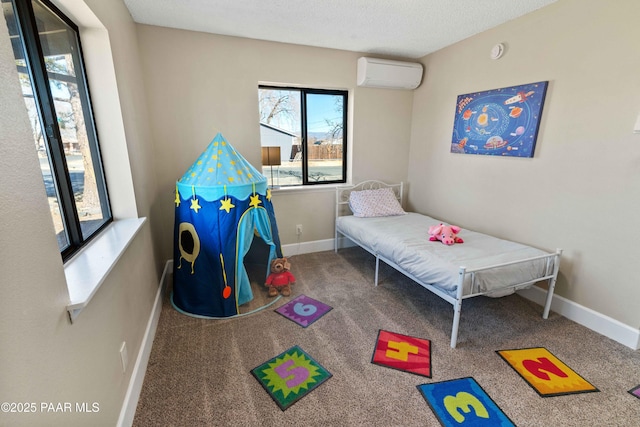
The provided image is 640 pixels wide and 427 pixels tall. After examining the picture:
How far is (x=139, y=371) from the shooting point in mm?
1690

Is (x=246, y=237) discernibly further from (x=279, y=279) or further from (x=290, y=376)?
(x=290, y=376)

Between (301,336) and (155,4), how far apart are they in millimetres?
2822

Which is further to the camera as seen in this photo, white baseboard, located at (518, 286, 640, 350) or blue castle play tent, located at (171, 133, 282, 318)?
blue castle play tent, located at (171, 133, 282, 318)

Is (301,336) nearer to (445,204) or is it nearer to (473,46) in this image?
(445,204)

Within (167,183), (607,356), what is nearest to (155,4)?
(167,183)

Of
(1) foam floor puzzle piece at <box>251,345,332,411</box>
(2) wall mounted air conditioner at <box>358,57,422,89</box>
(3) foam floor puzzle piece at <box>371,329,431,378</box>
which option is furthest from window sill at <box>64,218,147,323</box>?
(2) wall mounted air conditioner at <box>358,57,422,89</box>

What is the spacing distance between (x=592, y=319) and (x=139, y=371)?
3210mm

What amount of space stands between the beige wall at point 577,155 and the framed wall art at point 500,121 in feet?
0.23

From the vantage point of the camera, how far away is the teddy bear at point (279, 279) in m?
2.71

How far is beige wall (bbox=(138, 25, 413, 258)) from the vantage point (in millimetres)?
2777

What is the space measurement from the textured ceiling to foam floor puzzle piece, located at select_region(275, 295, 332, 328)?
2.47 meters

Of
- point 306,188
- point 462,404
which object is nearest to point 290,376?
point 462,404

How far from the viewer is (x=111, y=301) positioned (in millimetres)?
1373

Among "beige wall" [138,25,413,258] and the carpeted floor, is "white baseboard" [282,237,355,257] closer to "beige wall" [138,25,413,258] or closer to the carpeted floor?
"beige wall" [138,25,413,258]
